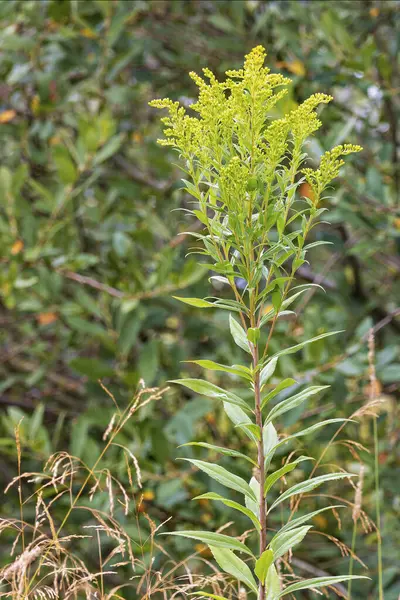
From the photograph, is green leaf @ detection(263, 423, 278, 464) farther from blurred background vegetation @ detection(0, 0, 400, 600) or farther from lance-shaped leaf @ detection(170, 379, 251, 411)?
blurred background vegetation @ detection(0, 0, 400, 600)

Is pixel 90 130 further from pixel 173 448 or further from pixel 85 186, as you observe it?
pixel 173 448

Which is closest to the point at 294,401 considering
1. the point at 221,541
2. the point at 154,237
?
the point at 221,541

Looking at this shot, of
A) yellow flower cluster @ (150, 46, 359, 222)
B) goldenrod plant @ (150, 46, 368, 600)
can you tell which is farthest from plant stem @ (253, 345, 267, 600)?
yellow flower cluster @ (150, 46, 359, 222)

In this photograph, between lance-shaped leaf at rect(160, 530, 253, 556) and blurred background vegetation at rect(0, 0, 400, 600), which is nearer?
lance-shaped leaf at rect(160, 530, 253, 556)

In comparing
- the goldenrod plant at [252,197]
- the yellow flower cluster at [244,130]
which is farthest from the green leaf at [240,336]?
the yellow flower cluster at [244,130]

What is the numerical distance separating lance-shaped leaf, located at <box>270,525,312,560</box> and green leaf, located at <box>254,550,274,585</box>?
0.10ft

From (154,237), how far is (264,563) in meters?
1.65

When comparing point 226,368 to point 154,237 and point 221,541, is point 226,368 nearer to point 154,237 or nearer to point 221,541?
point 221,541

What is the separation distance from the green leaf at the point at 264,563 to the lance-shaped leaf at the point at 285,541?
30 mm

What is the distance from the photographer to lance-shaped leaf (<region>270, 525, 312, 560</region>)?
760 millimetres

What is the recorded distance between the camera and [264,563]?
719 mm

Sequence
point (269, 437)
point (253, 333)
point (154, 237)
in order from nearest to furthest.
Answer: point (253, 333) → point (269, 437) → point (154, 237)

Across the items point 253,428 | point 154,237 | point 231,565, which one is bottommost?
point 154,237

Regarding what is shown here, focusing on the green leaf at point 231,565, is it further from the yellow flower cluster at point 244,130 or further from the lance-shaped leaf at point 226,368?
the yellow flower cluster at point 244,130
